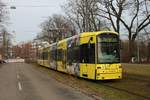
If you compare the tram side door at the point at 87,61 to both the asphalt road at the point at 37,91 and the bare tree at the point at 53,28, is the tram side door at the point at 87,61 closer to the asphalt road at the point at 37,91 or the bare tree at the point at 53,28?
the asphalt road at the point at 37,91

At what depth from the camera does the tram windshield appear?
85.1 feet

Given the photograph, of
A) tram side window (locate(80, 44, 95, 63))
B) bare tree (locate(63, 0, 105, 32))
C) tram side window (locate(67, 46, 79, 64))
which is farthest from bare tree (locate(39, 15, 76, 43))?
tram side window (locate(80, 44, 95, 63))

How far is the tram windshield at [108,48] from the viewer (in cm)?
2595

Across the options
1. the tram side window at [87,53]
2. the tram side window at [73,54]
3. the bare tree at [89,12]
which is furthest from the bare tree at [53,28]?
the tram side window at [87,53]

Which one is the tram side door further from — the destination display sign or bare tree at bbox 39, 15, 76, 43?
bare tree at bbox 39, 15, 76, 43

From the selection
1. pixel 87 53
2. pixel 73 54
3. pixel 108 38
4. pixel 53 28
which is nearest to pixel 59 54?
pixel 73 54

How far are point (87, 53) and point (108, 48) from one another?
177 centimetres

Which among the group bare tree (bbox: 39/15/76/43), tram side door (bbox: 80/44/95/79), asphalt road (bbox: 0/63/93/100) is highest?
bare tree (bbox: 39/15/76/43)

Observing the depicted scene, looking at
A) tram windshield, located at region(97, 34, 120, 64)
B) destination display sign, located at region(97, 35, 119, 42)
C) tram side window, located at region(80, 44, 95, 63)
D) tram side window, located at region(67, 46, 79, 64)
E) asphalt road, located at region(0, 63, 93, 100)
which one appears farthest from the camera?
tram side window, located at region(67, 46, 79, 64)

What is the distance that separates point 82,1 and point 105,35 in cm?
3438

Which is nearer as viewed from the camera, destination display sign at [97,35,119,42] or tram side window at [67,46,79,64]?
destination display sign at [97,35,119,42]

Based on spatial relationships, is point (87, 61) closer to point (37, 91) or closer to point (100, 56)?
point (100, 56)

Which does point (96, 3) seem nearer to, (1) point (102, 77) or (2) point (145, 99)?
(1) point (102, 77)

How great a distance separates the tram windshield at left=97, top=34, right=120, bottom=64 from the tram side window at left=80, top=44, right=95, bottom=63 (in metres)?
0.54
